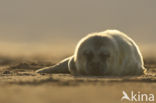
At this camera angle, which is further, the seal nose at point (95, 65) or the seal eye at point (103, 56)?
the seal eye at point (103, 56)

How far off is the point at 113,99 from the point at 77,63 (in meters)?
4.58

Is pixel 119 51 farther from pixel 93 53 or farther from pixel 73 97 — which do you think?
pixel 73 97

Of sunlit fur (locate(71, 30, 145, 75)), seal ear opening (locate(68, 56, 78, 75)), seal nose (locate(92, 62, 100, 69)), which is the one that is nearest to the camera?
seal nose (locate(92, 62, 100, 69))

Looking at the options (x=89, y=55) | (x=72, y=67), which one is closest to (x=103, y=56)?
(x=89, y=55)

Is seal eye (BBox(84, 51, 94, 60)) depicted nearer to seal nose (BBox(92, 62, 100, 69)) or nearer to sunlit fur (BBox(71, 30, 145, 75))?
sunlit fur (BBox(71, 30, 145, 75))

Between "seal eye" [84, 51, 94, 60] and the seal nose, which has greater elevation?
"seal eye" [84, 51, 94, 60]

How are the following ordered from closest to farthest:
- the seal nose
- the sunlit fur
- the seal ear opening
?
the seal nose, the sunlit fur, the seal ear opening

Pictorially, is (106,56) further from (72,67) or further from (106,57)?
(72,67)

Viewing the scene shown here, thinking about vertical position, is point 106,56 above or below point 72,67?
above

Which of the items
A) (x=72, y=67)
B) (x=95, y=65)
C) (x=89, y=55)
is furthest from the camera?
(x=72, y=67)

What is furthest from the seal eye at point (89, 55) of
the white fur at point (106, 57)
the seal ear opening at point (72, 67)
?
the seal ear opening at point (72, 67)

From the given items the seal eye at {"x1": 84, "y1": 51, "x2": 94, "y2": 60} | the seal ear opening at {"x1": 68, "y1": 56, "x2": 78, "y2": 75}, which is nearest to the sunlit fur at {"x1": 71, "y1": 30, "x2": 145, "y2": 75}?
the seal eye at {"x1": 84, "y1": 51, "x2": 94, "y2": 60}

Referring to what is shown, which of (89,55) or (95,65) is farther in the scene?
(89,55)

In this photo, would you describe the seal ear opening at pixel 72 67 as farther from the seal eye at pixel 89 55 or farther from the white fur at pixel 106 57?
the seal eye at pixel 89 55
